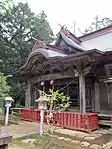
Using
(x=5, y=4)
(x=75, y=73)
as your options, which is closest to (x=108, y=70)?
(x=75, y=73)

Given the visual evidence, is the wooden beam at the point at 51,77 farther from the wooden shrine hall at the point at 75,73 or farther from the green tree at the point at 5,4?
the green tree at the point at 5,4

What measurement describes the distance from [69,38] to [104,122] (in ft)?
21.4

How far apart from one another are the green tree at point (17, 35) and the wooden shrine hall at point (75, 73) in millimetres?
6902

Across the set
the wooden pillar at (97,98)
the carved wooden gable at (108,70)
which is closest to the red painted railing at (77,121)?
the wooden pillar at (97,98)

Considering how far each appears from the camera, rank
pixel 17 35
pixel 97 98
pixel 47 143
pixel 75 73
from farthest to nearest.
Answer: pixel 17 35 < pixel 97 98 < pixel 75 73 < pixel 47 143

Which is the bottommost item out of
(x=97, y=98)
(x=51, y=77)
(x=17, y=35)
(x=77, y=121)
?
(x=77, y=121)

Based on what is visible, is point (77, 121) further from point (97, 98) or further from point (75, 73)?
point (97, 98)

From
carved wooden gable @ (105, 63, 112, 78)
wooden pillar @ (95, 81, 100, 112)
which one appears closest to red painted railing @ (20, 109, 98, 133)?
wooden pillar @ (95, 81, 100, 112)

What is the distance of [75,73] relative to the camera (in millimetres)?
9875

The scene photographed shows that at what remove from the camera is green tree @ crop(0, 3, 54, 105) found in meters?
20.5

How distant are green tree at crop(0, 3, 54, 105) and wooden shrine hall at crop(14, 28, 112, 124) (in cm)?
690

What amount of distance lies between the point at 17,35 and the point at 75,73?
13.2m

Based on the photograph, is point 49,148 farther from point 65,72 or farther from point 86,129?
point 65,72

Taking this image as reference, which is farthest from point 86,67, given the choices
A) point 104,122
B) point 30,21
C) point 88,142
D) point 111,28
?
point 30,21
